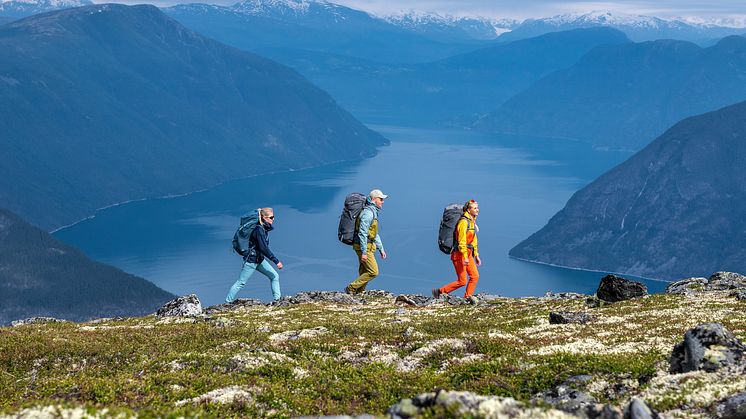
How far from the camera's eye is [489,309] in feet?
112

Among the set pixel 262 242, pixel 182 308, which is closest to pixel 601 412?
pixel 182 308

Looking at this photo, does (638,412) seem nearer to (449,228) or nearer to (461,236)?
(461,236)

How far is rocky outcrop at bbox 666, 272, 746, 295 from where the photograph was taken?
39.0 m

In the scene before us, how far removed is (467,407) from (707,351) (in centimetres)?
794

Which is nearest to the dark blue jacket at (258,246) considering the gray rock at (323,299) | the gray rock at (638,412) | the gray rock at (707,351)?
the gray rock at (323,299)

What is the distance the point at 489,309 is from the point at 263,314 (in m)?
10.1

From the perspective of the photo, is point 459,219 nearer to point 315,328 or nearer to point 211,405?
point 315,328

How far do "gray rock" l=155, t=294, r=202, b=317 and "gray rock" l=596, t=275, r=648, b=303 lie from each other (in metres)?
18.4

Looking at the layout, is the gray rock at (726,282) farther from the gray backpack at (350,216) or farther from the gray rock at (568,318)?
the gray backpack at (350,216)

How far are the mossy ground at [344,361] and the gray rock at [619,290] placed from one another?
427cm

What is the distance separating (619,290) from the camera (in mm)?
35594

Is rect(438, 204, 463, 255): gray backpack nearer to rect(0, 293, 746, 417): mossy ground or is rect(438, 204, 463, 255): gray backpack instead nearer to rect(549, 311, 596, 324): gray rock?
rect(0, 293, 746, 417): mossy ground

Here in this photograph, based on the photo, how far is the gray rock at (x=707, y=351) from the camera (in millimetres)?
17022

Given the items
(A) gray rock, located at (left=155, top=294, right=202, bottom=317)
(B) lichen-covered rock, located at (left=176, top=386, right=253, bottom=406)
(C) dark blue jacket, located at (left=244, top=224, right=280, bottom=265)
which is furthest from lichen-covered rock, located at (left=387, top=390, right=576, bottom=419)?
(C) dark blue jacket, located at (left=244, top=224, right=280, bottom=265)
